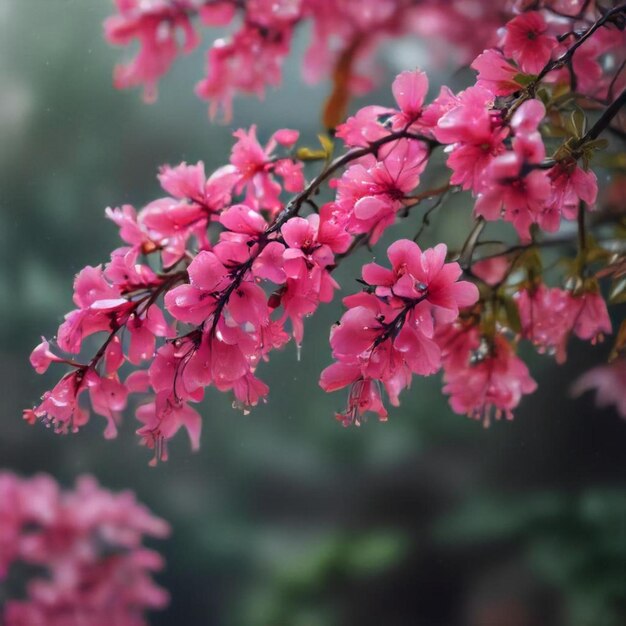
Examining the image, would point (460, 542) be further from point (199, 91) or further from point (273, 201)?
point (199, 91)

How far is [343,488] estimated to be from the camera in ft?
2.07

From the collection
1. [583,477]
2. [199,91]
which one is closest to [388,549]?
[583,477]

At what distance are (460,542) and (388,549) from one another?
7 cm

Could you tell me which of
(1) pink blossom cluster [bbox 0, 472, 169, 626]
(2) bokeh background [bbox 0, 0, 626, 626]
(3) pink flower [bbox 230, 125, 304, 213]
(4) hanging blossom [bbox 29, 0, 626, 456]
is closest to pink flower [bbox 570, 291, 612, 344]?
(4) hanging blossom [bbox 29, 0, 626, 456]

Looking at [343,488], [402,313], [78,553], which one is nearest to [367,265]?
[402,313]

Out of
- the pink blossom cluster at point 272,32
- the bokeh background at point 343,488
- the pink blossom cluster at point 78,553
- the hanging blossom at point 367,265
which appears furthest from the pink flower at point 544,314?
the pink blossom cluster at point 78,553

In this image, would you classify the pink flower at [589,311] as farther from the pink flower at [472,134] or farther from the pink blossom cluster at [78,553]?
the pink blossom cluster at [78,553]

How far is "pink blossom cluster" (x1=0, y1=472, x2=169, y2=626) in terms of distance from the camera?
2.02 ft

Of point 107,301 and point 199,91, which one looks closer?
point 107,301

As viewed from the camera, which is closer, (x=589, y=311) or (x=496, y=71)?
(x=496, y=71)

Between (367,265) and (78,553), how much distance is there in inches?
16.7

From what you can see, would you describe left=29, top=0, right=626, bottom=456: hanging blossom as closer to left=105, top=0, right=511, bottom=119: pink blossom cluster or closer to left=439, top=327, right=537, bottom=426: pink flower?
left=439, top=327, right=537, bottom=426: pink flower

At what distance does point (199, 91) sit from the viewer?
2.07 feet

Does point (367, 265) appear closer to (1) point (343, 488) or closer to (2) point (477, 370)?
(2) point (477, 370)
